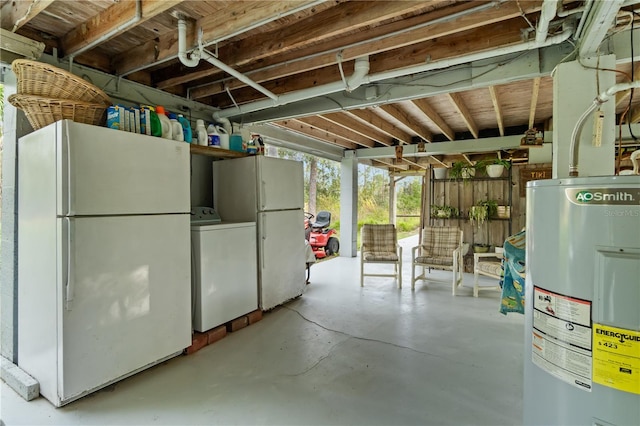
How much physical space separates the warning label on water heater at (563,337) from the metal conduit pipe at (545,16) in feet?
4.53

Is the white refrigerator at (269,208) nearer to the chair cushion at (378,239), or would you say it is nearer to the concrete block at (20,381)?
the chair cushion at (378,239)

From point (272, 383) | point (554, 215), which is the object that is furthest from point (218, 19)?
point (272, 383)

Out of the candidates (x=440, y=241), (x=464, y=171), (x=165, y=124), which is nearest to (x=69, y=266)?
(x=165, y=124)

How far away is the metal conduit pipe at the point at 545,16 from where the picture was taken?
152cm

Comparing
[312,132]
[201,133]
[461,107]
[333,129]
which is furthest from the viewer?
[312,132]

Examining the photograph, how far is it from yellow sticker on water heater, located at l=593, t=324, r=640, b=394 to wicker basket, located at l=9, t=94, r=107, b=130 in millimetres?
2985

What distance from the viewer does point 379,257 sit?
4598 millimetres

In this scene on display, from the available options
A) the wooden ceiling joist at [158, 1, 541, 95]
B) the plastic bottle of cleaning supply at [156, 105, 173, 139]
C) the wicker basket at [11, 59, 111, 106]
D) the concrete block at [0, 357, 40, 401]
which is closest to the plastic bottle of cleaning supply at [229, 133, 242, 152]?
the wooden ceiling joist at [158, 1, 541, 95]

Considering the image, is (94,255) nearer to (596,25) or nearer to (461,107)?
(596,25)

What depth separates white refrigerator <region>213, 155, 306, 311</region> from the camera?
3.44 meters

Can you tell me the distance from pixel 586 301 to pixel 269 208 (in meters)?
2.91

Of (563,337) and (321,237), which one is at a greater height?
(563,337)

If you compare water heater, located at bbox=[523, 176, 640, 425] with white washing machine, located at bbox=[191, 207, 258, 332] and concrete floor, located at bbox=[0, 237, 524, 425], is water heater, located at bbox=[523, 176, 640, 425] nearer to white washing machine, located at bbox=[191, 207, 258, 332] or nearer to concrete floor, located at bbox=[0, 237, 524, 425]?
concrete floor, located at bbox=[0, 237, 524, 425]

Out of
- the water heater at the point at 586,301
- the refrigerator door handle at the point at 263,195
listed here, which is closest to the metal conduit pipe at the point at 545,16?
the water heater at the point at 586,301
